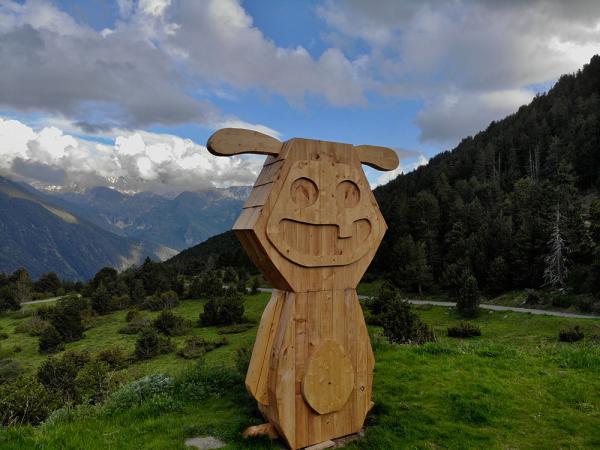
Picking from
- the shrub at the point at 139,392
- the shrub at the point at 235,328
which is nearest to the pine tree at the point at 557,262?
the shrub at the point at 235,328

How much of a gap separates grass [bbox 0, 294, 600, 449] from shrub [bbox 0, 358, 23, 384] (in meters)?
27.3

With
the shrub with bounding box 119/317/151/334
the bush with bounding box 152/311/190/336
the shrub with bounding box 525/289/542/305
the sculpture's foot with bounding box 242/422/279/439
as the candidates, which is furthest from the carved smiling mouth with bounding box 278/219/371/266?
the shrub with bounding box 119/317/151/334

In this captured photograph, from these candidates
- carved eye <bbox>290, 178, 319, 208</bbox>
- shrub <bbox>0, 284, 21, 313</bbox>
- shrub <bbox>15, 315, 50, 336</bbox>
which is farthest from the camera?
shrub <bbox>0, 284, 21, 313</bbox>

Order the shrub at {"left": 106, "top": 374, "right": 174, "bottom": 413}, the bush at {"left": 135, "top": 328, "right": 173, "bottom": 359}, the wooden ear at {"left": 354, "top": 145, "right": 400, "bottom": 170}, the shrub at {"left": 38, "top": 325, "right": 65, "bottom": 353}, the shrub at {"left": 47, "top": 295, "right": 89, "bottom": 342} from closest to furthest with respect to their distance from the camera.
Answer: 1. the wooden ear at {"left": 354, "top": 145, "right": 400, "bottom": 170}
2. the shrub at {"left": 106, "top": 374, "right": 174, "bottom": 413}
3. the bush at {"left": 135, "top": 328, "right": 173, "bottom": 359}
4. the shrub at {"left": 38, "top": 325, "right": 65, "bottom": 353}
5. the shrub at {"left": 47, "top": 295, "right": 89, "bottom": 342}

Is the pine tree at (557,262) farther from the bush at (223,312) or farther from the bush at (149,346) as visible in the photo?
the bush at (149,346)

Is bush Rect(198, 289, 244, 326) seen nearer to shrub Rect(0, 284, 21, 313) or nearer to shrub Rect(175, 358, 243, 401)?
shrub Rect(175, 358, 243, 401)

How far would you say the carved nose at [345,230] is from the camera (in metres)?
6.39

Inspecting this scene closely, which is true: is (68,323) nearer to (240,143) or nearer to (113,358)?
(113,358)

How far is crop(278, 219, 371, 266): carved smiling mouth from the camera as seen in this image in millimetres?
5961

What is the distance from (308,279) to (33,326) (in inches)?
2048

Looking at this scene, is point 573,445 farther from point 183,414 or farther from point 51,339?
point 51,339

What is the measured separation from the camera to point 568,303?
35.8 metres

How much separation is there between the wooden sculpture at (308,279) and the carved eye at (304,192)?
15 mm

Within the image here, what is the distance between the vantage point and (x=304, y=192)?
6199 mm
